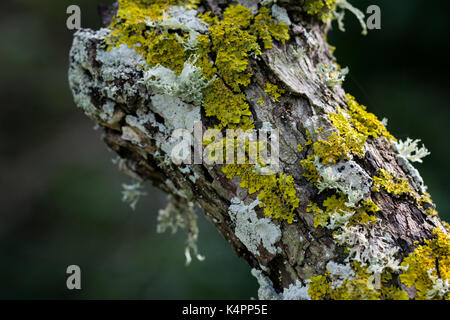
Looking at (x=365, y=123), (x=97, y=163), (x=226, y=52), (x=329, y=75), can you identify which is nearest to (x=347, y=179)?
(x=365, y=123)

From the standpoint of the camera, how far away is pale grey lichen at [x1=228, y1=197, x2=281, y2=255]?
0.98 m

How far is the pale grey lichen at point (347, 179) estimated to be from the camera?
954 millimetres

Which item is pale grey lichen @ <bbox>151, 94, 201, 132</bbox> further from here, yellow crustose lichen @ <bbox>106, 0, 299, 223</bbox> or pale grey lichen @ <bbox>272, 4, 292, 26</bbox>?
pale grey lichen @ <bbox>272, 4, 292, 26</bbox>

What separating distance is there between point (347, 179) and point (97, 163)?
3.34 meters

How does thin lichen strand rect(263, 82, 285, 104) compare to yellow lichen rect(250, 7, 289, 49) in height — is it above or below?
below

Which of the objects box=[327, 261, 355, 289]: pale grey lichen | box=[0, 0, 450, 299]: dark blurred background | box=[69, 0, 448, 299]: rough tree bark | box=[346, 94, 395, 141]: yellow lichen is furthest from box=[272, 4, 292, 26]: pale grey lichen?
box=[0, 0, 450, 299]: dark blurred background

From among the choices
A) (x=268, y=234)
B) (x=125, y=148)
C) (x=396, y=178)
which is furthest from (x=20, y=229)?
(x=396, y=178)

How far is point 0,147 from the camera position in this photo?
3.73 metres

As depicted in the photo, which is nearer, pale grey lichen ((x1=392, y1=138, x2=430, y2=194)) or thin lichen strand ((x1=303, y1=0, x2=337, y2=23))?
pale grey lichen ((x1=392, y1=138, x2=430, y2=194))

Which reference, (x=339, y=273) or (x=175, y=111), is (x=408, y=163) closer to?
(x=339, y=273)

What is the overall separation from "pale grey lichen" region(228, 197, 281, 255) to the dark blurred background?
5.57 feet

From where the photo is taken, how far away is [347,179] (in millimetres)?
976

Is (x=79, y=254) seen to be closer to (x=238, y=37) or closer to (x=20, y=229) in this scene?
(x=20, y=229)

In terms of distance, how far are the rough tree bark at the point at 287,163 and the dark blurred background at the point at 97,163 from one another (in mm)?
1424
